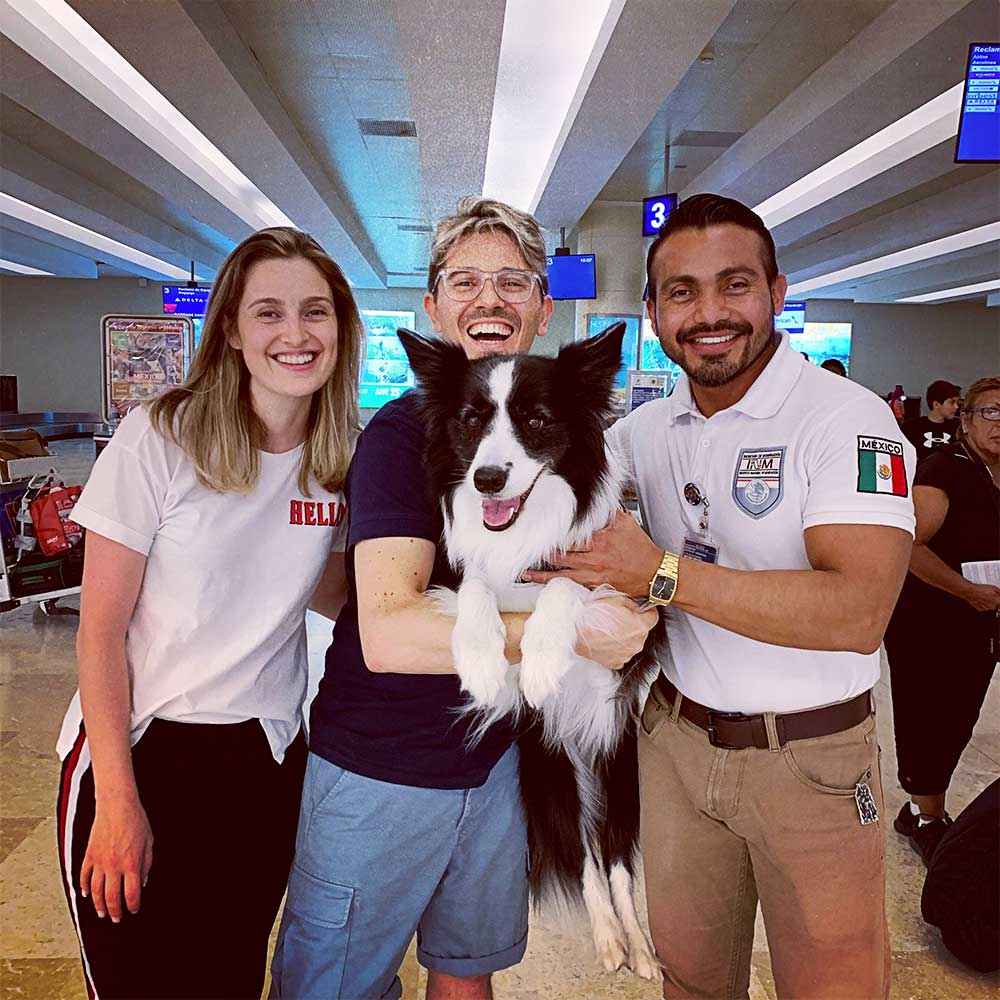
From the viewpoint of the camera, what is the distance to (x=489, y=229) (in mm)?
1960

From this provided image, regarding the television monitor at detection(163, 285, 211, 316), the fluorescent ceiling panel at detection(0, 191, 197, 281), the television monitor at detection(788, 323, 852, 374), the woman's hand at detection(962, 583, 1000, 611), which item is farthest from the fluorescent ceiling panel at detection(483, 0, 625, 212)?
the television monitor at detection(788, 323, 852, 374)

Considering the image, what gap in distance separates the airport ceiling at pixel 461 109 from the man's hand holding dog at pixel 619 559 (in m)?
4.89

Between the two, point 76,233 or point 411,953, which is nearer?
point 411,953

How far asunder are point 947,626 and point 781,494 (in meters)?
2.20

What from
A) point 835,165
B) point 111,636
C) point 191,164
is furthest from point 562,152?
point 111,636

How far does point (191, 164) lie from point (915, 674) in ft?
32.3

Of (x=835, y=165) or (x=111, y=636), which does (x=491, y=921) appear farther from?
(x=835, y=165)

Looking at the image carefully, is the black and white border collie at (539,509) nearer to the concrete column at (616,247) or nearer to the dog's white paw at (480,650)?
the dog's white paw at (480,650)

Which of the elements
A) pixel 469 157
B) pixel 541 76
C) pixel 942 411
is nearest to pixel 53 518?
pixel 541 76

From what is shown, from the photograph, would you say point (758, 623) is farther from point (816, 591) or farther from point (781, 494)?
point (781, 494)

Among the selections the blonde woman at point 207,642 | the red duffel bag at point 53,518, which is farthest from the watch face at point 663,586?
the red duffel bag at point 53,518

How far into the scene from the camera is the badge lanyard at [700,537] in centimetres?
184

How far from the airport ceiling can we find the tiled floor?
477 centimetres

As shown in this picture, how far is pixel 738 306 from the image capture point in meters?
1.85
